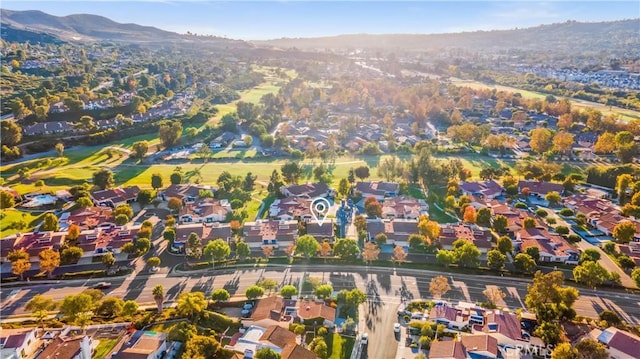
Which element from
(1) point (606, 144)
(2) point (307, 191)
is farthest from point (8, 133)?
(1) point (606, 144)

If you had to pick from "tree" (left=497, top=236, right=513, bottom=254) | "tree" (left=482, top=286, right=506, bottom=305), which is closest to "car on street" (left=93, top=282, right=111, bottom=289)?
"tree" (left=482, top=286, right=506, bottom=305)

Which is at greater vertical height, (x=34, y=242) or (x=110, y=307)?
(x=34, y=242)

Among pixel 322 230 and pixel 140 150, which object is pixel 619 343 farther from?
pixel 140 150

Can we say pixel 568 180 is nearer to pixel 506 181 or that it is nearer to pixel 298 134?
pixel 506 181

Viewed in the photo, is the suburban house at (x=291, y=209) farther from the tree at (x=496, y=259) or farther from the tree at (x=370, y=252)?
the tree at (x=496, y=259)

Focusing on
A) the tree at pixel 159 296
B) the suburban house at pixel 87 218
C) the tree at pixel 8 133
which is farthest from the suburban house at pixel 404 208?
the tree at pixel 8 133

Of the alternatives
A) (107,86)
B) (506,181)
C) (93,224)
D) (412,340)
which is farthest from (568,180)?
(107,86)

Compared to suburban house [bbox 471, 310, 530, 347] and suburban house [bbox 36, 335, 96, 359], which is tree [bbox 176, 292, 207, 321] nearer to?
suburban house [bbox 36, 335, 96, 359]
